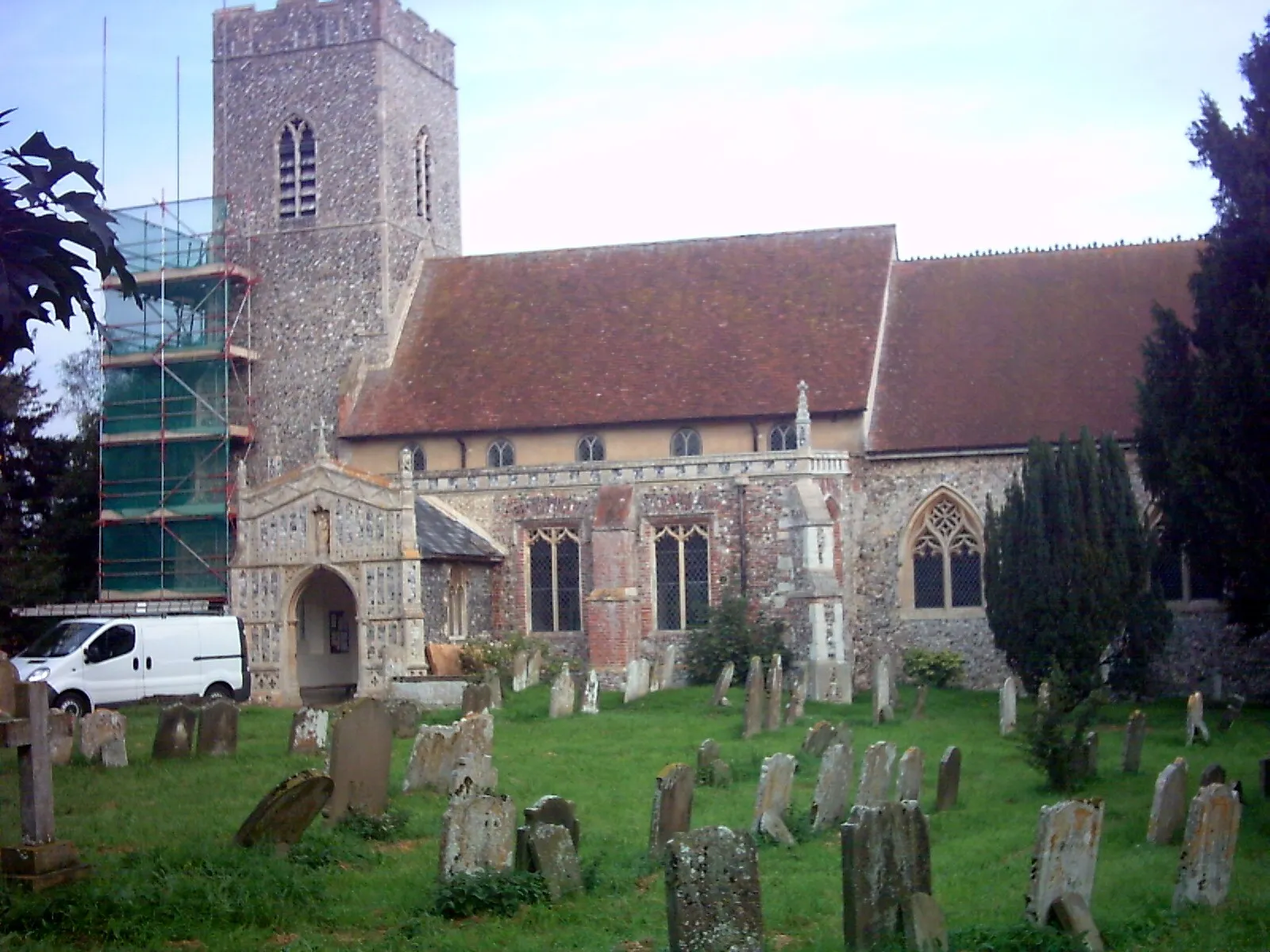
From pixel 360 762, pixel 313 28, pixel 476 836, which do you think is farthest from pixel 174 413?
pixel 476 836

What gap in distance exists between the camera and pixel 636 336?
33062mm

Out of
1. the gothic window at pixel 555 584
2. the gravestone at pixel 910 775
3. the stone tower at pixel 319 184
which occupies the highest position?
the stone tower at pixel 319 184

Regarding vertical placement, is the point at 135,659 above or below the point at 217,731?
above

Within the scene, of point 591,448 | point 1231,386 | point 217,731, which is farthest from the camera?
point 591,448

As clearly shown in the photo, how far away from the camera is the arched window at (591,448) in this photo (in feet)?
104

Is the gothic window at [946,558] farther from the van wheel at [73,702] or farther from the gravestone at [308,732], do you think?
the van wheel at [73,702]

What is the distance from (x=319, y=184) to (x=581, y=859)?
86.6ft

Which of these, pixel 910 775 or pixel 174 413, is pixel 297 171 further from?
pixel 910 775

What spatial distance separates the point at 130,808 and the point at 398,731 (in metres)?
6.35

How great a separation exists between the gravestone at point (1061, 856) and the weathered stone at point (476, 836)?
3615mm

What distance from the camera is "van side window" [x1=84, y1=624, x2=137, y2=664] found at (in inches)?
982

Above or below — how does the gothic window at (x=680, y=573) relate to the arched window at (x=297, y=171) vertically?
below

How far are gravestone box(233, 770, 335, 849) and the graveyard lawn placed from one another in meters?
0.24

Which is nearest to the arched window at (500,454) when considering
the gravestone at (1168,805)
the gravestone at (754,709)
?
the gravestone at (754,709)
